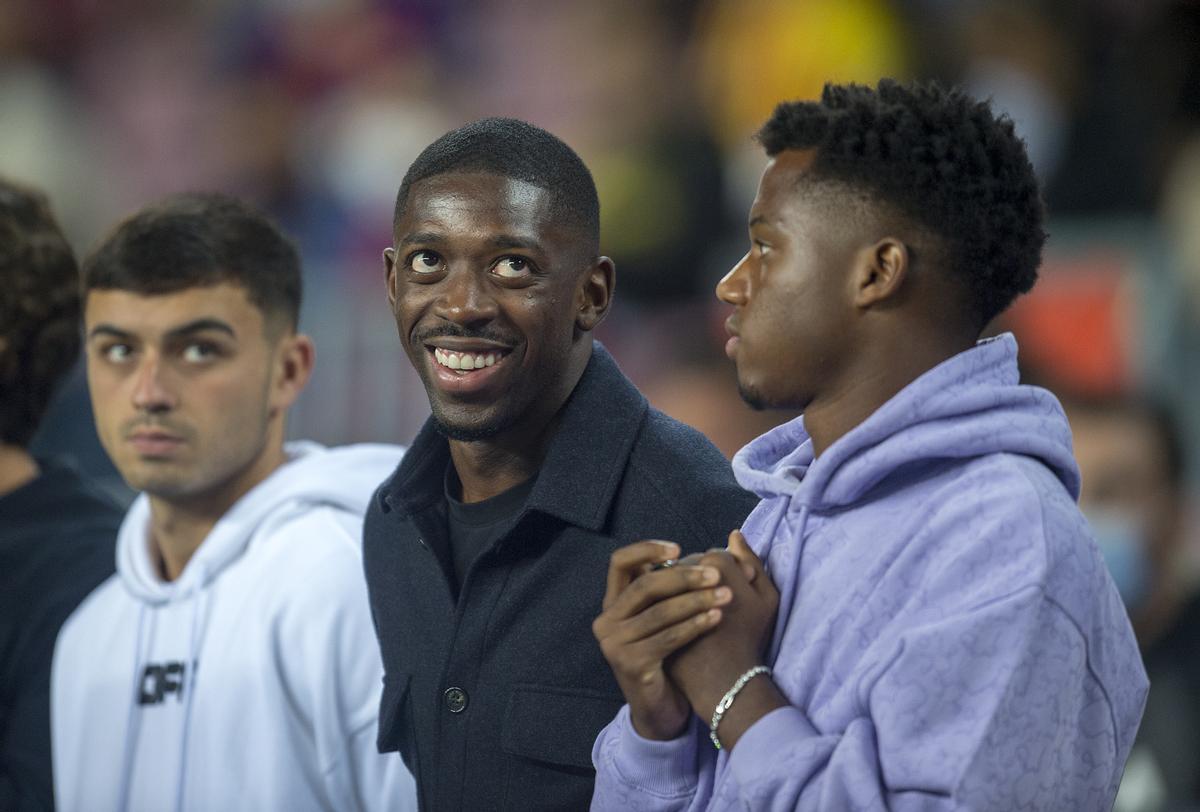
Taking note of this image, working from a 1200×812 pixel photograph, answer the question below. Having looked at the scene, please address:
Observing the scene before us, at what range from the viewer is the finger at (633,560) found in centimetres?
182

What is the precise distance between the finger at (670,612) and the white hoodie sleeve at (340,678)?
888 mm

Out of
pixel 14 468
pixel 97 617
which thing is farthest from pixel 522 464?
pixel 14 468

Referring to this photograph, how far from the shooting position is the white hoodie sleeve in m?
2.60

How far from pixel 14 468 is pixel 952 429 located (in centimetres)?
217

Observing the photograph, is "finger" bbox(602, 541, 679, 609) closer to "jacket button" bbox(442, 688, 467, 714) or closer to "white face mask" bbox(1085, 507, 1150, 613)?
"jacket button" bbox(442, 688, 467, 714)

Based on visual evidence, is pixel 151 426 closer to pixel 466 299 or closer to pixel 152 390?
pixel 152 390

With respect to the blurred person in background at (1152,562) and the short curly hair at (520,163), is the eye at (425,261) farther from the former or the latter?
the blurred person in background at (1152,562)

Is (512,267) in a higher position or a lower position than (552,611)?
higher

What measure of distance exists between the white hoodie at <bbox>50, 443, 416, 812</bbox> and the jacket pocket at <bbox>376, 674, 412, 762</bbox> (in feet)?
0.43

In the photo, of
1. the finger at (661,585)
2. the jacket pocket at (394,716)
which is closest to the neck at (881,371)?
the finger at (661,585)

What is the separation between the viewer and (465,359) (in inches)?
85.7

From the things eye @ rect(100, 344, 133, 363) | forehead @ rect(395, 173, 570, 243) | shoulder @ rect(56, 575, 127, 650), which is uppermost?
forehead @ rect(395, 173, 570, 243)

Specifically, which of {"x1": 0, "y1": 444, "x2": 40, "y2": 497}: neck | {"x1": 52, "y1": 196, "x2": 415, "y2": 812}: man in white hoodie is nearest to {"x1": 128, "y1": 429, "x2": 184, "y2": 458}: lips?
{"x1": 52, "y1": 196, "x2": 415, "y2": 812}: man in white hoodie

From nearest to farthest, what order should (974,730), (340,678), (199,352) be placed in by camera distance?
(974,730) → (340,678) → (199,352)
